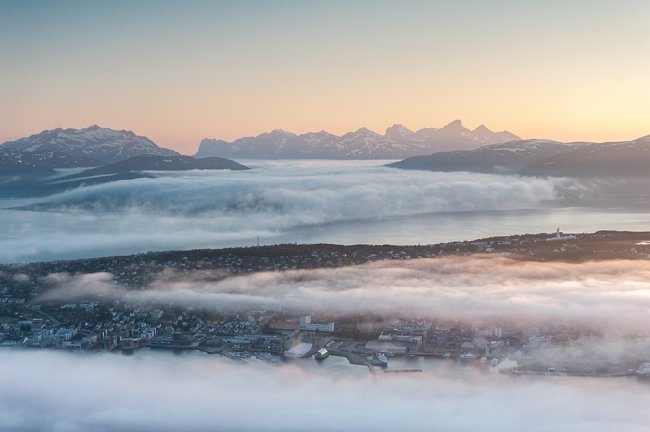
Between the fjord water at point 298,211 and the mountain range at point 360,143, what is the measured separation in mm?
28900

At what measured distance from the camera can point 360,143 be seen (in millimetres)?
99125

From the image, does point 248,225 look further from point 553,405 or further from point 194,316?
point 553,405

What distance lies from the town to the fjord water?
8442 millimetres

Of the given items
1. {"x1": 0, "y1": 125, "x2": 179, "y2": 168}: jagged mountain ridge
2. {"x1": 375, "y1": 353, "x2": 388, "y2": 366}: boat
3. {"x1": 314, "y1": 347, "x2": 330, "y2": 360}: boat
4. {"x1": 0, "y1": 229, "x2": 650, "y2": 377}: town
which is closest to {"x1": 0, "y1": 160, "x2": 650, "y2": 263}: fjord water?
{"x1": 0, "y1": 229, "x2": 650, "y2": 377}: town

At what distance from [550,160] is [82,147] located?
5495 centimetres

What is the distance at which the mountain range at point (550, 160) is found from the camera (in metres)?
55.4

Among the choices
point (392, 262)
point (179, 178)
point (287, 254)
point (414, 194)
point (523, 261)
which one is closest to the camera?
point (523, 261)

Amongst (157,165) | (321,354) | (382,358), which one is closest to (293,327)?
(321,354)

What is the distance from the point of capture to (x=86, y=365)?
52.2ft

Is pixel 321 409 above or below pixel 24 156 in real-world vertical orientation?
Result: below

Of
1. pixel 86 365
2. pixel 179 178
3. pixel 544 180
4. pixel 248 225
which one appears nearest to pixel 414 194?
pixel 544 180

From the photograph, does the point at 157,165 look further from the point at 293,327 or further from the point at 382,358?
the point at 382,358

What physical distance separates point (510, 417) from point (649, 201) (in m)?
39.5

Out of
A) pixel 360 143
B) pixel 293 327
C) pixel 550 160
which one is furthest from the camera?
pixel 360 143
